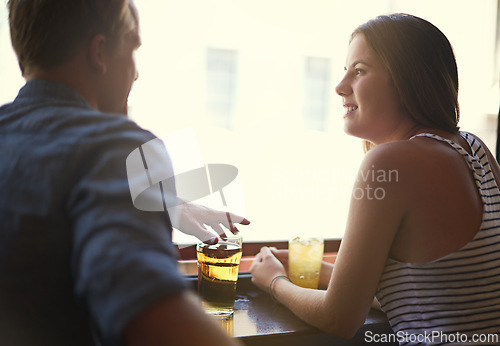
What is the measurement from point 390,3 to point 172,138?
103 cm

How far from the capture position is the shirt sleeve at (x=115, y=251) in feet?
1.21

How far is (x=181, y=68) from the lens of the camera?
1.38m

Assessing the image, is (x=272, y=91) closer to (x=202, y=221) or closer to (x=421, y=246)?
(x=202, y=221)

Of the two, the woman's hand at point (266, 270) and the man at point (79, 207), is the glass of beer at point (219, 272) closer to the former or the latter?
the woman's hand at point (266, 270)

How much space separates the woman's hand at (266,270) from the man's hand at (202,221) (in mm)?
254

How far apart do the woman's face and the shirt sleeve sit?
0.77m

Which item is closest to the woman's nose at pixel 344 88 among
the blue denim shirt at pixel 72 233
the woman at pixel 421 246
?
the woman at pixel 421 246

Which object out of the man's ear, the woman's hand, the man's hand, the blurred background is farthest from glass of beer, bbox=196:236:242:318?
the man's ear

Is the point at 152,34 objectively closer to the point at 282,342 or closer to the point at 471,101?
the point at 282,342

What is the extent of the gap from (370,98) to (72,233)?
2.69 ft

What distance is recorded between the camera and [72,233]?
1.48ft

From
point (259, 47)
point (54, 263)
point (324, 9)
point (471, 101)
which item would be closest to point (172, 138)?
point (259, 47)

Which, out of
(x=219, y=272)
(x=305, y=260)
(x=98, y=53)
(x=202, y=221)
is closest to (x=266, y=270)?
(x=305, y=260)

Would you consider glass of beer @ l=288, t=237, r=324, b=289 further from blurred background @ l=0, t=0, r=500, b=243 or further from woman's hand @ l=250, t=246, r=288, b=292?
blurred background @ l=0, t=0, r=500, b=243
